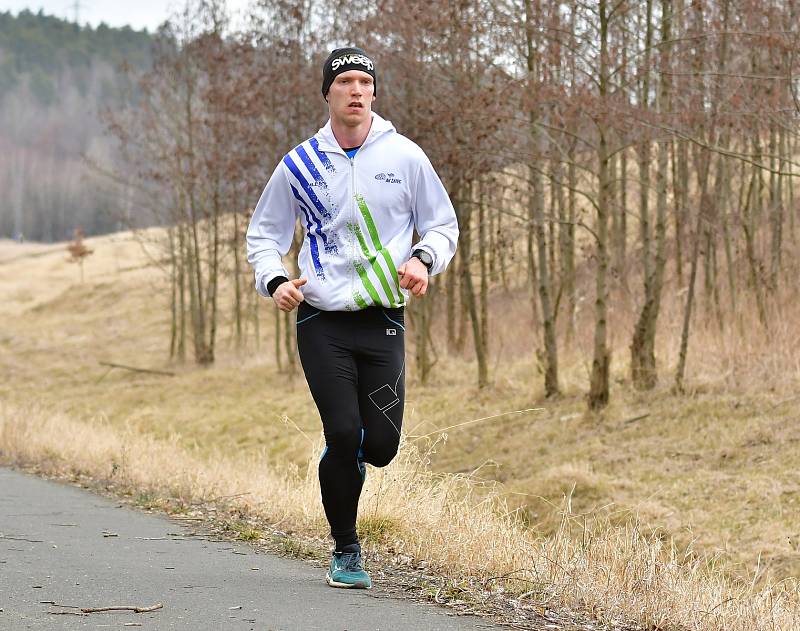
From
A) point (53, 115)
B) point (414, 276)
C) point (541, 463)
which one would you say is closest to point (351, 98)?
point (414, 276)

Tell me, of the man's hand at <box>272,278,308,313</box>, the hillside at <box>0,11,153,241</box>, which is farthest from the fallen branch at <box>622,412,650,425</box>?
the hillside at <box>0,11,153,241</box>

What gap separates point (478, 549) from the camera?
6496mm

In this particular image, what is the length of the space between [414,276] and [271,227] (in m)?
0.96

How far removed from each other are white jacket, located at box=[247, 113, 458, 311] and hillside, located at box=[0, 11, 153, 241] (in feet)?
379

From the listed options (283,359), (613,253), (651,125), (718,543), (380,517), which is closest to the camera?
(380,517)

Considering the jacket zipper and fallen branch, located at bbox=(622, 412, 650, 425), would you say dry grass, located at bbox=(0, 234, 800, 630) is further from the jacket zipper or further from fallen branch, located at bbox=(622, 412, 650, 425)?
the jacket zipper

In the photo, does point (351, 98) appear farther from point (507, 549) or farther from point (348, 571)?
point (507, 549)

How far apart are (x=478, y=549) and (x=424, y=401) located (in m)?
18.1

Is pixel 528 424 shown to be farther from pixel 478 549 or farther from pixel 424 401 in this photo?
pixel 478 549

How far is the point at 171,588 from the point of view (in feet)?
18.0

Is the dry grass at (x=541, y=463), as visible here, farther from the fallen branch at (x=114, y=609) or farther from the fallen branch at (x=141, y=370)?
the fallen branch at (x=114, y=609)

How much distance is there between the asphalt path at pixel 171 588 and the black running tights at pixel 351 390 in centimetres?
48

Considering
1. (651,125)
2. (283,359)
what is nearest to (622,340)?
(651,125)

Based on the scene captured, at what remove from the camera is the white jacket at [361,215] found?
18.8 ft
